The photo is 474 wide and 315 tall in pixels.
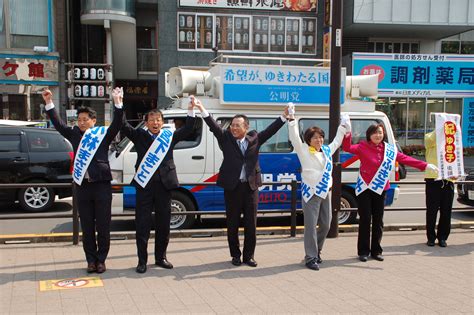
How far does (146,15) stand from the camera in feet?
76.2

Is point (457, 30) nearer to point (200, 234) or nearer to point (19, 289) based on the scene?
point (200, 234)

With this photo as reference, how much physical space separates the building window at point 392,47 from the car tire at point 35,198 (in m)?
19.4

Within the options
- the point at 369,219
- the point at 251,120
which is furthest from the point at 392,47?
the point at 369,219

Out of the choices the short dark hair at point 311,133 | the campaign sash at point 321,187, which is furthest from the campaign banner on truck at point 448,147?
the short dark hair at point 311,133

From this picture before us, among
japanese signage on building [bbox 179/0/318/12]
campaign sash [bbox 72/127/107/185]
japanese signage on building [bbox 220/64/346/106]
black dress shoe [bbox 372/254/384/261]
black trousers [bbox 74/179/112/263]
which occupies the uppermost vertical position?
japanese signage on building [bbox 179/0/318/12]

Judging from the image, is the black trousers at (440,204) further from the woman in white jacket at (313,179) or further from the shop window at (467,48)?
the shop window at (467,48)

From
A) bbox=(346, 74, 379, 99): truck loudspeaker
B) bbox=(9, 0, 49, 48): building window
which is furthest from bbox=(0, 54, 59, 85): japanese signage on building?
bbox=(346, 74, 379, 99): truck loudspeaker

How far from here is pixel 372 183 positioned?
213 inches

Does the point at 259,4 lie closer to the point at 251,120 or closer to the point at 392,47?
the point at 392,47

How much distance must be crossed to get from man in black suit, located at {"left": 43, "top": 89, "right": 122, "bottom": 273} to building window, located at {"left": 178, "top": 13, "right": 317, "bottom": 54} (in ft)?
55.1

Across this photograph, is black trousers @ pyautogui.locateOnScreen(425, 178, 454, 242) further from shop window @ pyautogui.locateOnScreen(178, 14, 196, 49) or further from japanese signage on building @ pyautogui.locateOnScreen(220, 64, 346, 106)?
shop window @ pyautogui.locateOnScreen(178, 14, 196, 49)

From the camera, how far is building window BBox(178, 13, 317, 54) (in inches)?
818

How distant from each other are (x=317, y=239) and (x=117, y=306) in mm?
2510

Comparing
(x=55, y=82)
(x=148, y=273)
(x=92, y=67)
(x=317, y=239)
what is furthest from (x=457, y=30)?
(x=148, y=273)
